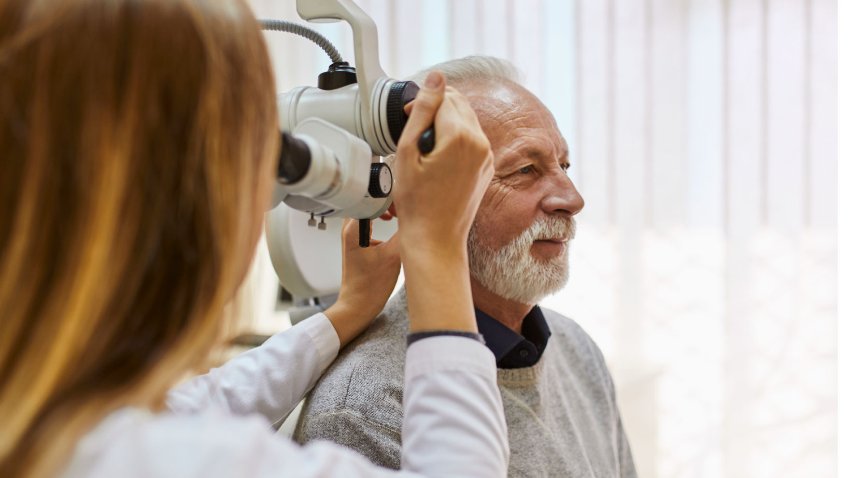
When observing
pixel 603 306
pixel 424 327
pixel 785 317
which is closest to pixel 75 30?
pixel 424 327

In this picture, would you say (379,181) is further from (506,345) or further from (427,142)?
(506,345)

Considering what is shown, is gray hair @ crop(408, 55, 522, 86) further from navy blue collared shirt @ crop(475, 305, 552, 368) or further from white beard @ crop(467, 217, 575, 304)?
navy blue collared shirt @ crop(475, 305, 552, 368)

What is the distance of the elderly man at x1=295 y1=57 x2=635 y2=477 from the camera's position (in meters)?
1.01

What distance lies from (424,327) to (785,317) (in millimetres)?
1616

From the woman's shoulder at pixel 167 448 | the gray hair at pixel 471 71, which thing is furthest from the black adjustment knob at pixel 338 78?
the woman's shoulder at pixel 167 448

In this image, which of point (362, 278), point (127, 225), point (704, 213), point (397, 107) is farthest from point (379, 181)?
point (704, 213)

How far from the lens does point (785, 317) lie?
1895 mm

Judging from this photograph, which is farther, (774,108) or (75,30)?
(774,108)

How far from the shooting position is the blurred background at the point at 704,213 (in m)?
1.89

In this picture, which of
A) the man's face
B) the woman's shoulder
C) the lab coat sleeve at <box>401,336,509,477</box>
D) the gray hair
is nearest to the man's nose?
the man's face

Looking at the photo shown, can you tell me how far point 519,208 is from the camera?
3.75 feet

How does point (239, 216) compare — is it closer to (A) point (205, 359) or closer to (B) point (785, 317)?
(A) point (205, 359)

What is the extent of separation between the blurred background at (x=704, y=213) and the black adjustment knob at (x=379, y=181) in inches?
49.4

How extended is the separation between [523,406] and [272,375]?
15.8 inches
